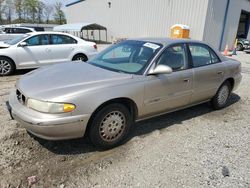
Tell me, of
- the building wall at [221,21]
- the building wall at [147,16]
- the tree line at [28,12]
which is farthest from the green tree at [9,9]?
the building wall at [221,21]

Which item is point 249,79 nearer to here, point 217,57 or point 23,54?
point 217,57

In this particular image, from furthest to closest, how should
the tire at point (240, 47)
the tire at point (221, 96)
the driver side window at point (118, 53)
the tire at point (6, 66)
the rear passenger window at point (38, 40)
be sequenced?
the tire at point (240, 47) → the rear passenger window at point (38, 40) → the tire at point (6, 66) → the tire at point (221, 96) → the driver side window at point (118, 53)

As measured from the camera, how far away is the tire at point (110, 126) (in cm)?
300

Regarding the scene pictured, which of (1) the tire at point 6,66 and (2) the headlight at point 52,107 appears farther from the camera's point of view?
(1) the tire at point 6,66

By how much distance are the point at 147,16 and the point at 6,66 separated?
14.4m

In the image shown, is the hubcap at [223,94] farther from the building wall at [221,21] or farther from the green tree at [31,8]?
the green tree at [31,8]

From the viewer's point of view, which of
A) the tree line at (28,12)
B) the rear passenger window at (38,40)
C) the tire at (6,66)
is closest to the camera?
the tire at (6,66)

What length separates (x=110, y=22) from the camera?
2467cm

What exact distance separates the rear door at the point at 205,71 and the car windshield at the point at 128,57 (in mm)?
922

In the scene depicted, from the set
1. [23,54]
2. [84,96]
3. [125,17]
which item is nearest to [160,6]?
[125,17]

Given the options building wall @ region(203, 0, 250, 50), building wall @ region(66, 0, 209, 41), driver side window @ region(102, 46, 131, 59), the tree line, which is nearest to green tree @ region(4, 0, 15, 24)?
the tree line

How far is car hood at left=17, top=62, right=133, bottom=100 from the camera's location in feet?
9.19

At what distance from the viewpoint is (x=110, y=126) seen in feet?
10.4

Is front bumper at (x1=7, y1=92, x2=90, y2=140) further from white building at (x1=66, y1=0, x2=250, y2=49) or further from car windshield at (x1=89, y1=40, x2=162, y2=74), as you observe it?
white building at (x1=66, y1=0, x2=250, y2=49)
